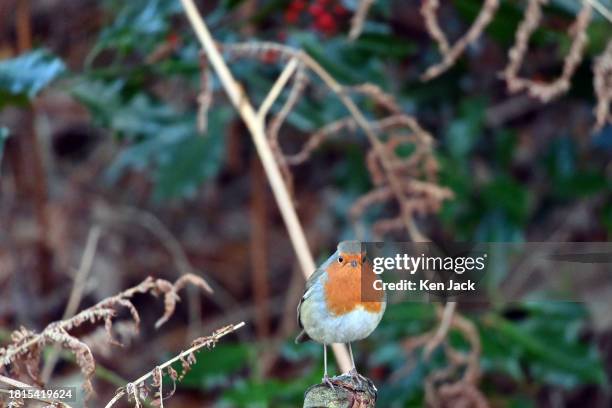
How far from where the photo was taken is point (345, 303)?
727 mm

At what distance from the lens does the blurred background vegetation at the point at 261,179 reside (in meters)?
1.95

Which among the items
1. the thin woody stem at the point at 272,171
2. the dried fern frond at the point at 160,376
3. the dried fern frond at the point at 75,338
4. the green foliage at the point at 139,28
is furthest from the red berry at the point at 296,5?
the dried fern frond at the point at 160,376

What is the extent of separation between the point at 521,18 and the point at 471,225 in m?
0.71

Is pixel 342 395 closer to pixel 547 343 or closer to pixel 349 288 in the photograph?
pixel 349 288

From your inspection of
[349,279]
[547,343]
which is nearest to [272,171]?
[349,279]

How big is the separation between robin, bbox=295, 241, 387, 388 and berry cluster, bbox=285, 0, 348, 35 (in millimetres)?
1363

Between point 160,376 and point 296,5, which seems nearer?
point 160,376

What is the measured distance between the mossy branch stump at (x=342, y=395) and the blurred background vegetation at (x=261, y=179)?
891mm

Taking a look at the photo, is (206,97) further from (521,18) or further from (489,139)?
(489,139)

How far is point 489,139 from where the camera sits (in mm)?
2693

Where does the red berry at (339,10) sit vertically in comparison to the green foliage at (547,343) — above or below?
above

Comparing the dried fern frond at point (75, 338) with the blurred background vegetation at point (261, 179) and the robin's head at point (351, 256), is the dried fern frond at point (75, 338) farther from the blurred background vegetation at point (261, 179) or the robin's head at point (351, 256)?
the blurred background vegetation at point (261, 179)

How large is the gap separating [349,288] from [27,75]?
1084 mm

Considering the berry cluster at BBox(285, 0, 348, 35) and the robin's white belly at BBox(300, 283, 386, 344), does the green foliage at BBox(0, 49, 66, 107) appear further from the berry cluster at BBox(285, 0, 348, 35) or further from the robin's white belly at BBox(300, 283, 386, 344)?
the robin's white belly at BBox(300, 283, 386, 344)
